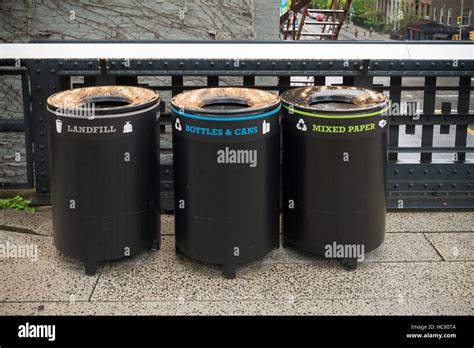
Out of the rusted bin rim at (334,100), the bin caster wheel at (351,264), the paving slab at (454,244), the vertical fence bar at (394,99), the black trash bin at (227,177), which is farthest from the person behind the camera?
the vertical fence bar at (394,99)

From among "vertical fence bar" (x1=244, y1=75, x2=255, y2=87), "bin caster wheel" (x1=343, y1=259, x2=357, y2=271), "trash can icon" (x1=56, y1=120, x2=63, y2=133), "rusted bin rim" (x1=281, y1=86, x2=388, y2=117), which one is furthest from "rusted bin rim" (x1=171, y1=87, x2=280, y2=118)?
"bin caster wheel" (x1=343, y1=259, x2=357, y2=271)

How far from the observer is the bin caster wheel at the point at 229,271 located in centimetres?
436

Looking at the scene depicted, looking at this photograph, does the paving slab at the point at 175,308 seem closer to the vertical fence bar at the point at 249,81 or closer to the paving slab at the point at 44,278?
the paving slab at the point at 44,278

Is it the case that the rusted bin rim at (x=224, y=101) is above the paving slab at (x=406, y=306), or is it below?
above

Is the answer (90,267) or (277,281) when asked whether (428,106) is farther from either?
(90,267)

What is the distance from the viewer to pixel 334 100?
4.62 meters

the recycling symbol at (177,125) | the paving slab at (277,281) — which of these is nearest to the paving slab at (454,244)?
the paving slab at (277,281)

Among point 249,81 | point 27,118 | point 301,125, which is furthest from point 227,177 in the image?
point 27,118

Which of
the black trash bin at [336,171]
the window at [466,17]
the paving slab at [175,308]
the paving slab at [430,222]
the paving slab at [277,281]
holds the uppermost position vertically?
the black trash bin at [336,171]

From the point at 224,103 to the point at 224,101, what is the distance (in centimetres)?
2

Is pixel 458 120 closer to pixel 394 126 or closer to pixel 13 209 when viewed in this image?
pixel 394 126

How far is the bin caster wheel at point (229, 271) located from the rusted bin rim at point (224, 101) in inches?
39.4

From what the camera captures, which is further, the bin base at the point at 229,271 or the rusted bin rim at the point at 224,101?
the bin base at the point at 229,271

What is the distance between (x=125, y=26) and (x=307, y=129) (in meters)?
5.52
